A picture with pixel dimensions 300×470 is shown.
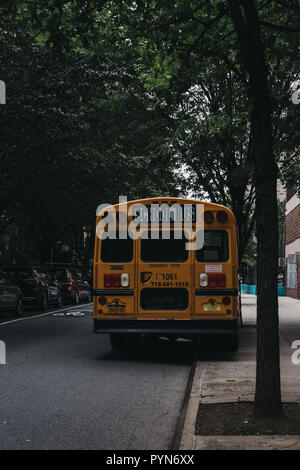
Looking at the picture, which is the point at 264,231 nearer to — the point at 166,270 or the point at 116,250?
the point at 166,270

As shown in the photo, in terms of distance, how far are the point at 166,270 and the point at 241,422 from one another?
18.2ft

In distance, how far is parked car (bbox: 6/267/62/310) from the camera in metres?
25.9

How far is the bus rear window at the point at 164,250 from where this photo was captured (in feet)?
38.8

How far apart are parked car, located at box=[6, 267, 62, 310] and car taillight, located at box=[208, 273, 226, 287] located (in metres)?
15.2

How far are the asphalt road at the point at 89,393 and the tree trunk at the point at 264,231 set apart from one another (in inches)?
42.1

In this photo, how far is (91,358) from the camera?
11938 millimetres

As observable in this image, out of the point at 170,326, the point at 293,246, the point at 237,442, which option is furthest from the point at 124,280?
the point at 293,246

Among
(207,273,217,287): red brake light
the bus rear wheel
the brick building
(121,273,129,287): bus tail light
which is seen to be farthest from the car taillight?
the brick building

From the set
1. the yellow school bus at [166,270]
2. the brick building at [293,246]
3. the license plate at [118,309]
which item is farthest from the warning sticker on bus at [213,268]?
the brick building at [293,246]

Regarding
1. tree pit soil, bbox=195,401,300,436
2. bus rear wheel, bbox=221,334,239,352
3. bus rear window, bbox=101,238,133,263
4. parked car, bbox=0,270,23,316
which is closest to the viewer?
tree pit soil, bbox=195,401,300,436

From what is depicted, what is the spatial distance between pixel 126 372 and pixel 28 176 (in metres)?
14.7

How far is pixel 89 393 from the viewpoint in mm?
8531

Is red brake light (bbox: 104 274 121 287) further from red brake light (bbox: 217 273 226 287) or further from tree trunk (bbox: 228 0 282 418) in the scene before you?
tree trunk (bbox: 228 0 282 418)
